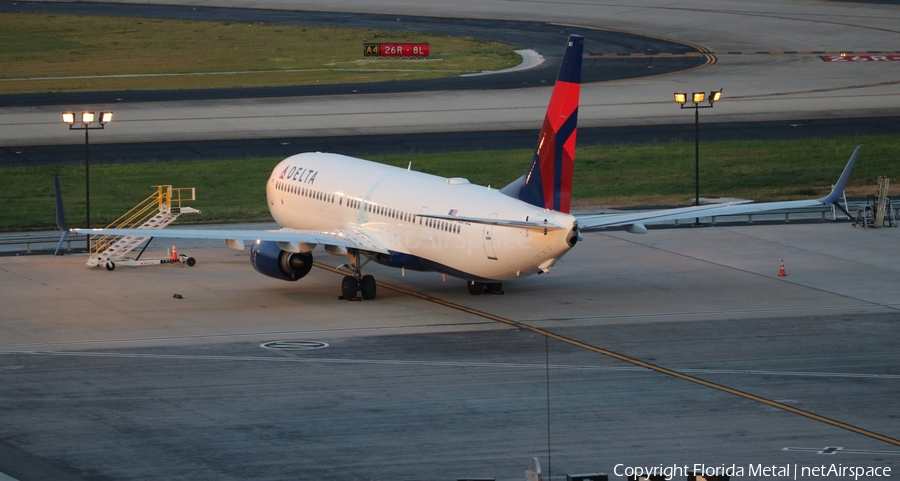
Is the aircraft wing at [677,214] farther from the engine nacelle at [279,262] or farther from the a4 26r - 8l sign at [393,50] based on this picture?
the a4 26r - 8l sign at [393,50]

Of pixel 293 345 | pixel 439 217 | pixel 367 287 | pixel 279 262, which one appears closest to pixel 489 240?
pixel 439 217

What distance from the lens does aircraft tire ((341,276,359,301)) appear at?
46750 mm

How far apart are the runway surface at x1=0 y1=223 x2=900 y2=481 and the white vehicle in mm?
1647

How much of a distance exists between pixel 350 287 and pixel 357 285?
0.86 ft

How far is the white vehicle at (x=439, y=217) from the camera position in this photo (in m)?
41.6

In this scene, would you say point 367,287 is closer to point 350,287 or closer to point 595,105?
point 350,287

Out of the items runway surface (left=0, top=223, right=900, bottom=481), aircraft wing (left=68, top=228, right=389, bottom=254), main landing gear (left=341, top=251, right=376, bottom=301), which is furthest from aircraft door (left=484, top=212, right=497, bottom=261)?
main landing gear (left=341, top=251, right=376, bottom=301)

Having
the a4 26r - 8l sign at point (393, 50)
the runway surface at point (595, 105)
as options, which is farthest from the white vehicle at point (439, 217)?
the a4 26r - 8l sign at point (393, 50)

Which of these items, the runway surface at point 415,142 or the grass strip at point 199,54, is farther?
the grass strip at point 199,54

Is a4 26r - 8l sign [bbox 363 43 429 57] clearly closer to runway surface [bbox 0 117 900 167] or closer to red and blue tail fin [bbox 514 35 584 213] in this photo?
runway surface [bbox 0 117 900 167]

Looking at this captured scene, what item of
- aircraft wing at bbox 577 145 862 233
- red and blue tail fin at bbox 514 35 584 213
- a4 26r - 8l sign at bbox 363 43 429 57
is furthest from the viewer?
a4 26r - 8l sign at bbox 363 43 429 57

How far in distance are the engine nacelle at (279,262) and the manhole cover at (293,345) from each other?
7.12 meters

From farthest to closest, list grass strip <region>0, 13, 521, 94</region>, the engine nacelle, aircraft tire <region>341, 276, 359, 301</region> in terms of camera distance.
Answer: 1. grass strip <region>0, 13, 521, 94</region>
2. the engine nacelle
3. aircraft tire <region>341, 276, 359, 301</region>

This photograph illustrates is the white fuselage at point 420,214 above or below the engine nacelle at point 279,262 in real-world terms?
above
